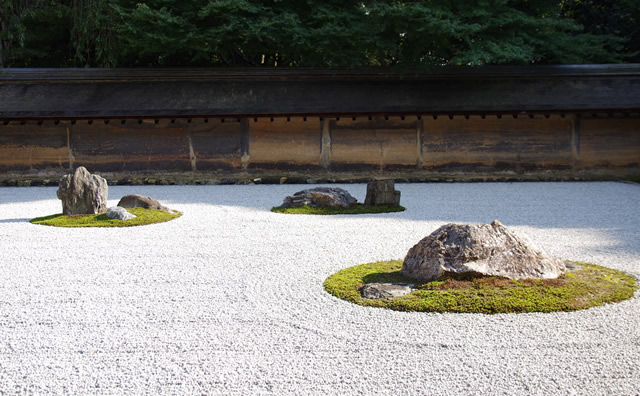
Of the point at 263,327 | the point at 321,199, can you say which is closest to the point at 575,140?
the point at 321,199

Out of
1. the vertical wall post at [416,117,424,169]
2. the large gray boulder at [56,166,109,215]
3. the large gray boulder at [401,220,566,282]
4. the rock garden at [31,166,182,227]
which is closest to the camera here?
the large gray boulder at [401,220,566,282]

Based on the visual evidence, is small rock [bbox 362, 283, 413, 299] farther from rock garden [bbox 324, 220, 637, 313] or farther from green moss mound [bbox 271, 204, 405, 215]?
green moss mound [bbox 271, 204, 405, 215]

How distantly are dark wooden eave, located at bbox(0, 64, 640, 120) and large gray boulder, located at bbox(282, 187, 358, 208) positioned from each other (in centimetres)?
498

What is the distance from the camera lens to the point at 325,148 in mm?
14430

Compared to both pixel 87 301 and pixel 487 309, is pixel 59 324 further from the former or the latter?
pixel 487 309

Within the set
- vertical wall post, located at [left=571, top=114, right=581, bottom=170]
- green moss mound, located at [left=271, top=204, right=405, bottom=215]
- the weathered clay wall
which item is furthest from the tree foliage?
green moss mound, located at [left=271, top=204, right=405, bottom=215]

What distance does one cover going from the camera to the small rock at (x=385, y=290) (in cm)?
405

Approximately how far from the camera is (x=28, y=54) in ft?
56.5

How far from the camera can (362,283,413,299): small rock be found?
4055 millimetres

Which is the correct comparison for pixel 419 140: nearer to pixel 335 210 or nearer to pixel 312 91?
pixel 312 91

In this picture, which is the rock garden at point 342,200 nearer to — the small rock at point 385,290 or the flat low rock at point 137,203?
the flat low rock at point 137,203

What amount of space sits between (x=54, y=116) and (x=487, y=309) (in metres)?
12.9

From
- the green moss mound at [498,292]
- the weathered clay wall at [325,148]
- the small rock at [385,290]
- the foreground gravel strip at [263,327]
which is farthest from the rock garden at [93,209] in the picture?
the weathered clay wall at [325,148]

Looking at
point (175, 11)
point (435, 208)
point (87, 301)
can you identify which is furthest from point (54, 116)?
point (87, 301)
